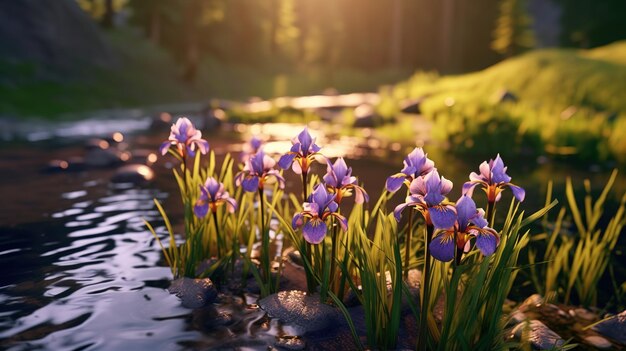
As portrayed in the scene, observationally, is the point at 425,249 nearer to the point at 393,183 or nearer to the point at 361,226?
the point at 393,183

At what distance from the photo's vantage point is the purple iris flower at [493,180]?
324 centimetres

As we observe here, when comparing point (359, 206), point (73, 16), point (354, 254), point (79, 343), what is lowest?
point (79, 343)

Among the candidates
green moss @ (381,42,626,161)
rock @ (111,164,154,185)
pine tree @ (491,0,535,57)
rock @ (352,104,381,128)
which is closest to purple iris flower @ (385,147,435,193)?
rock @ (111,164,154,185)

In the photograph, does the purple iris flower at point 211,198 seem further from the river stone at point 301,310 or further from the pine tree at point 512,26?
the pine tree at point 512,26

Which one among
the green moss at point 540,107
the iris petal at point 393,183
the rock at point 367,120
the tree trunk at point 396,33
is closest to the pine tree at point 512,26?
the green moss at point 540,107

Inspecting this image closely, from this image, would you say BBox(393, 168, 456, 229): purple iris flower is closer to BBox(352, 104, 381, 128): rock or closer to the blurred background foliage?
the blurred background foliage

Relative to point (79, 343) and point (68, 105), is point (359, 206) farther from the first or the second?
point (68, 105)

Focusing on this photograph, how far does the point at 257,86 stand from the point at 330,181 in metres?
35.1

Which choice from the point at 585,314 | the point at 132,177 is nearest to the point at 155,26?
the point at 132,177

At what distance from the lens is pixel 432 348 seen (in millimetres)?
3426

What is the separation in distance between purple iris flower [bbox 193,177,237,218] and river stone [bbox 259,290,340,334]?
2.48ft

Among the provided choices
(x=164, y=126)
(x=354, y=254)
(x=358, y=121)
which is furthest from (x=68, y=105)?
(x=354, y=254)

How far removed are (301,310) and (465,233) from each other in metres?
1.70

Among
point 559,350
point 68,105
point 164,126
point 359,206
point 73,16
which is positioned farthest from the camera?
point 73,16
